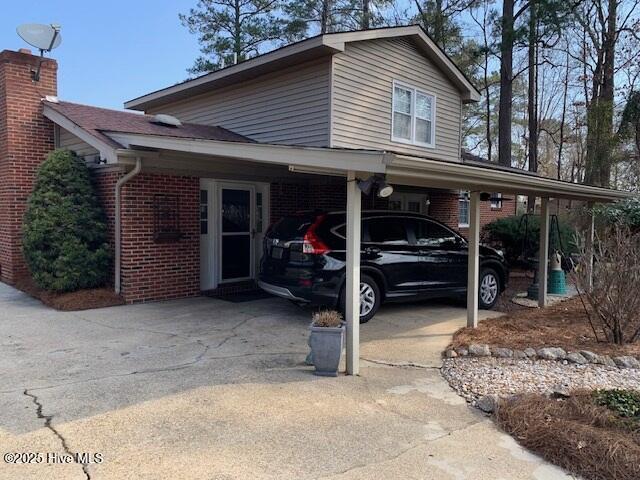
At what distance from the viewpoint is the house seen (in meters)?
8.28

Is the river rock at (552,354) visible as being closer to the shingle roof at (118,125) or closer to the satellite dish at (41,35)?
the shingle roof at (118,125)

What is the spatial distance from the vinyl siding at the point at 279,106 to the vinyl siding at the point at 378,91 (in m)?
0.36

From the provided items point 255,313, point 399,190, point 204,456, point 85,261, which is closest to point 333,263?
point 255,313

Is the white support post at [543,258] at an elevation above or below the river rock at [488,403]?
above

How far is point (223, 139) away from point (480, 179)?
18.2 ft

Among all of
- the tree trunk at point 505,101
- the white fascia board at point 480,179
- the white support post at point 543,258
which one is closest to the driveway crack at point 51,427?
the white fascia board at point 480,179

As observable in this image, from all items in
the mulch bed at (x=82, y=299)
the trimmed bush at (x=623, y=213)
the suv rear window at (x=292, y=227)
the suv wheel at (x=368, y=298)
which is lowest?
the mulch bed at (x=82, y=299)

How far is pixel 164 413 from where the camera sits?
3967 millimetres

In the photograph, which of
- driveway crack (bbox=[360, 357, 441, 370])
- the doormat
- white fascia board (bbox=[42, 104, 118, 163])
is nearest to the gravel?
driveway crack (bbox=[360, 357, 441, 370])

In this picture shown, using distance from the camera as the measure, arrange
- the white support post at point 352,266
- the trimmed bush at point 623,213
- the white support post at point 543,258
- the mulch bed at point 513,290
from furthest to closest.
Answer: the trimmed bush at point 623,213, the mulch bed at point 513,290, the white support post at point 543,258, the white support post at point 352,266

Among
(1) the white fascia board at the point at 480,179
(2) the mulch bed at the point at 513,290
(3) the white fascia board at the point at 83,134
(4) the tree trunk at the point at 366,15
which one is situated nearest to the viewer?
(1) the white fascia board at the point at 480,179

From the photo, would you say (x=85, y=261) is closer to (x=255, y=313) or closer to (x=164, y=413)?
(x=255, y=313)

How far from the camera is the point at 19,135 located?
960 cm

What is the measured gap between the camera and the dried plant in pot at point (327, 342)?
4.82m
